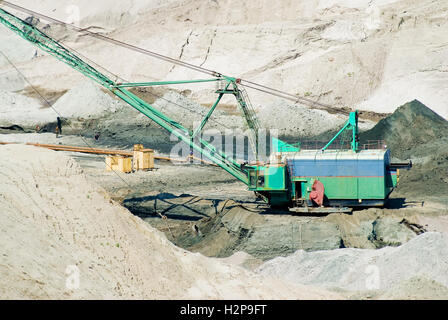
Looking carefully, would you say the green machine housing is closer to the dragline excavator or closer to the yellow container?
the dragline excavator

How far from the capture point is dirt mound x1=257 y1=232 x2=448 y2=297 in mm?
13828

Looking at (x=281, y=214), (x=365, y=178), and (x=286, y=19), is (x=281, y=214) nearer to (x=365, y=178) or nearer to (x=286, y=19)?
(x=365, y=178)

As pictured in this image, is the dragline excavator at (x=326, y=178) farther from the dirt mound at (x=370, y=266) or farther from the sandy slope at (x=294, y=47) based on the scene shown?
the sandy slope at (x=294, y=47)

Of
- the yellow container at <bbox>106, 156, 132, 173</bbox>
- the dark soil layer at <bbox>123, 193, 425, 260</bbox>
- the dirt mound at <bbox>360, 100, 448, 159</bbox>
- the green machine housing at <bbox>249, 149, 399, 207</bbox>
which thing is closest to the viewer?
the dark soil layer at <bbox>123, 193, 425, 260</bbox>

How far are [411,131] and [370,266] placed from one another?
53.2 ft

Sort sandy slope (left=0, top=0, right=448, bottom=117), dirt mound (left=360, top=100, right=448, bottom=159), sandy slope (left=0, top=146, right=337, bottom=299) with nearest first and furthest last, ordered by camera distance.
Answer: sandy slope (left=0, top=146, right=337, bottom=299) → dirt mound (left=360, top=100, right=448, bottom=159) → sandy slope (left=0, top=0, right=448, bottom=117)

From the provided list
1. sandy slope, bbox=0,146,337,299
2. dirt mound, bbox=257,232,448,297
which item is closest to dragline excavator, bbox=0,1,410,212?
dirt mound, bbox=257,232,448,297

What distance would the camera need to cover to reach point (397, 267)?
46.7 feet

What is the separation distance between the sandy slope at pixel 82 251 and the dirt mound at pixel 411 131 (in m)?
17.4

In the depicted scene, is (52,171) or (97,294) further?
(52,171)

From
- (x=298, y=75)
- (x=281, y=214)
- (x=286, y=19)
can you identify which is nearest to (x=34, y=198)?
(x=281, y=214)

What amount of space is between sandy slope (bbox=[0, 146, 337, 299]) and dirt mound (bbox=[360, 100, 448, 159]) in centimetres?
1736

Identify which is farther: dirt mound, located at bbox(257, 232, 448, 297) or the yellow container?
the yellow container
